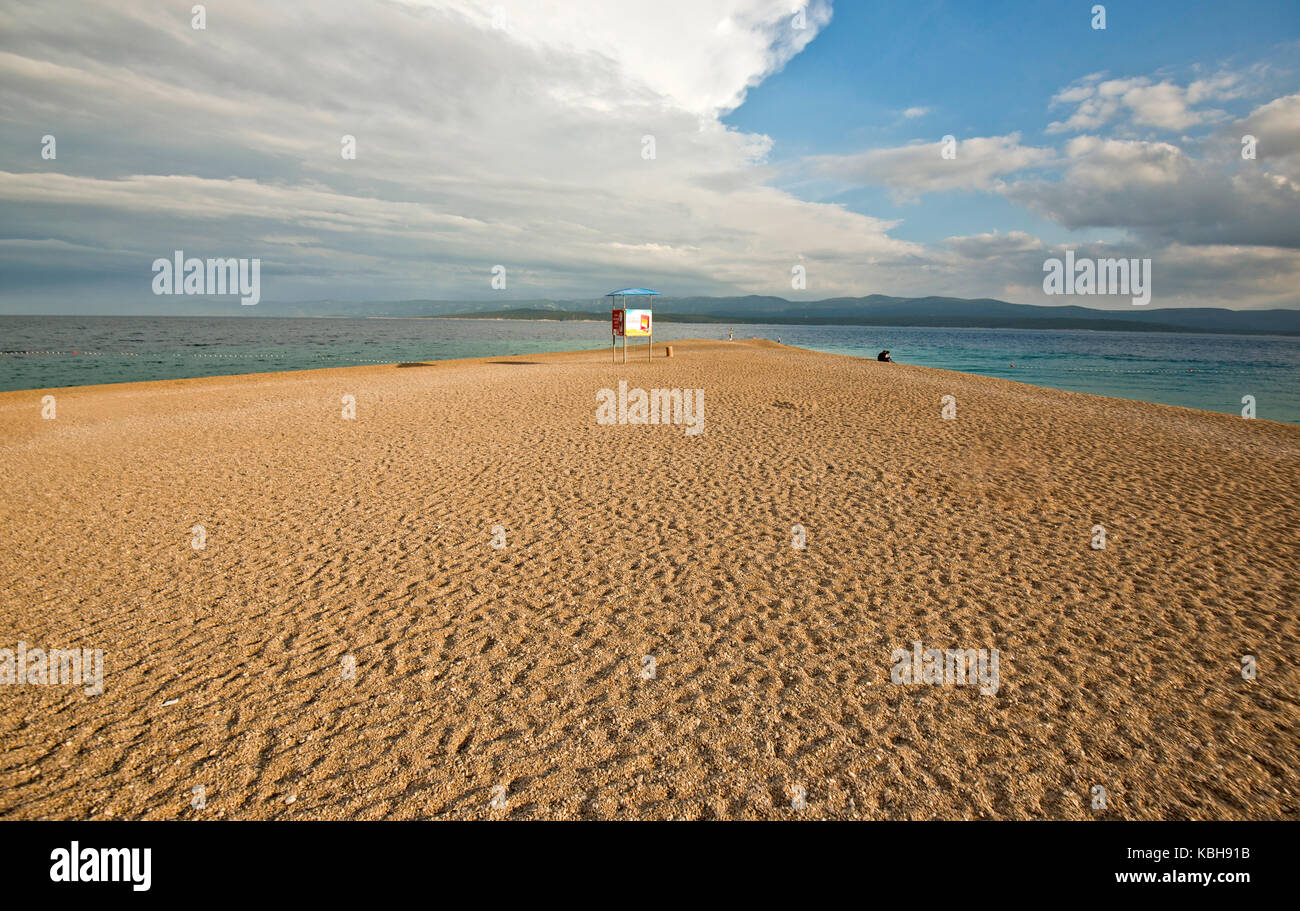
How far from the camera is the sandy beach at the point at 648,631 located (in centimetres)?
364

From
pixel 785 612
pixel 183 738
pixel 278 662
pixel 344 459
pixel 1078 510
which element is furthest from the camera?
pixel 344 459

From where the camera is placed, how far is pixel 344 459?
11773mm

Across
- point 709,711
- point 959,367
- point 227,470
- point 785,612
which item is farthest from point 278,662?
point 959,367

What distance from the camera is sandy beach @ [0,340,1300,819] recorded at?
3639 mm

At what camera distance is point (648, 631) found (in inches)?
214

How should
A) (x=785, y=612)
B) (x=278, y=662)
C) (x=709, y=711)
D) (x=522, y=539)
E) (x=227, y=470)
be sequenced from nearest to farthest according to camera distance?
(x=709, y=711), (x=278, y=662), (x=785, y=612), (x=522, y=539), (x=227, y=470)

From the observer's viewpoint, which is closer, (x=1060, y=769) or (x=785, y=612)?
(x=1060, y=769)

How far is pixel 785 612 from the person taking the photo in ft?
19.0

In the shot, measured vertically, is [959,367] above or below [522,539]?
above

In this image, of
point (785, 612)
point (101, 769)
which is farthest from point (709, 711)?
point (101, 769)

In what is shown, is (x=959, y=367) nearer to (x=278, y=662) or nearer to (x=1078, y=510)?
(x=1078, y=510)
